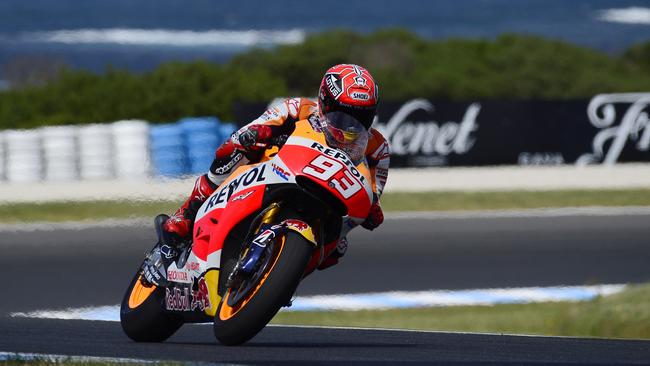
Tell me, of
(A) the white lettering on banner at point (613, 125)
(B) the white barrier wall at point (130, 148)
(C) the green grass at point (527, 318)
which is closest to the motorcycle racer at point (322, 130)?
(C) the green grass at point (527, 318)

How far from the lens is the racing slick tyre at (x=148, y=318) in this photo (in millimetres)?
6734

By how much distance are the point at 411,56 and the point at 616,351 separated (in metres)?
36.0

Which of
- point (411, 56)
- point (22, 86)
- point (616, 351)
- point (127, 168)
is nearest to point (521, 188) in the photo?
point (127, 168)

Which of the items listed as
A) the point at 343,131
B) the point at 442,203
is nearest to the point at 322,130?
the point at 343,131

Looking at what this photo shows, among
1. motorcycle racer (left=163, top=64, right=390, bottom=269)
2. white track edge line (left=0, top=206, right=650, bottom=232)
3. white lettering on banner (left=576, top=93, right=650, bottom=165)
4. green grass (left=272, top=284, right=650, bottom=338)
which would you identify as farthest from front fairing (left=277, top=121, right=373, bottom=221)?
white lettering on banner (left=576, top=93, right=650, bottom=165)

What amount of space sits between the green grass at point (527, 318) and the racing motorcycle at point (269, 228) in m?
3.64

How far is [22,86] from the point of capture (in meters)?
34.6

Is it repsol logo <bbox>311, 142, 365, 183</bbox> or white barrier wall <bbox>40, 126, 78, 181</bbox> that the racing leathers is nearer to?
repsol logo <bbox>311, 142, 365, 183</bbox>

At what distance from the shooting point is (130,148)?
2002 centimetres

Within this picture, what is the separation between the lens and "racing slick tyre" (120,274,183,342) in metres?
6.73

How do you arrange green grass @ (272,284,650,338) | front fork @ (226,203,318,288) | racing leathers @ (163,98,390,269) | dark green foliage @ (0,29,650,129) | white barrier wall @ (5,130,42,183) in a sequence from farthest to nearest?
dark green foliage @ (0,29,650,129)
white barrier wall @ (5,130,42,183)
green grass @ (272,284,650,338)
racing leathers @ (163,98,390,269)
front fork @ (226,203,318,288)

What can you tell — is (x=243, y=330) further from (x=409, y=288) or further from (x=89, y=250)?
(x=89, y=250)

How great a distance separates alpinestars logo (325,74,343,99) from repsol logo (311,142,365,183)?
268 mm

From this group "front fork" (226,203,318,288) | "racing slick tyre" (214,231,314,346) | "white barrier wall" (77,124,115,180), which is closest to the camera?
"racing slick tyre" (214,231,314,346)
